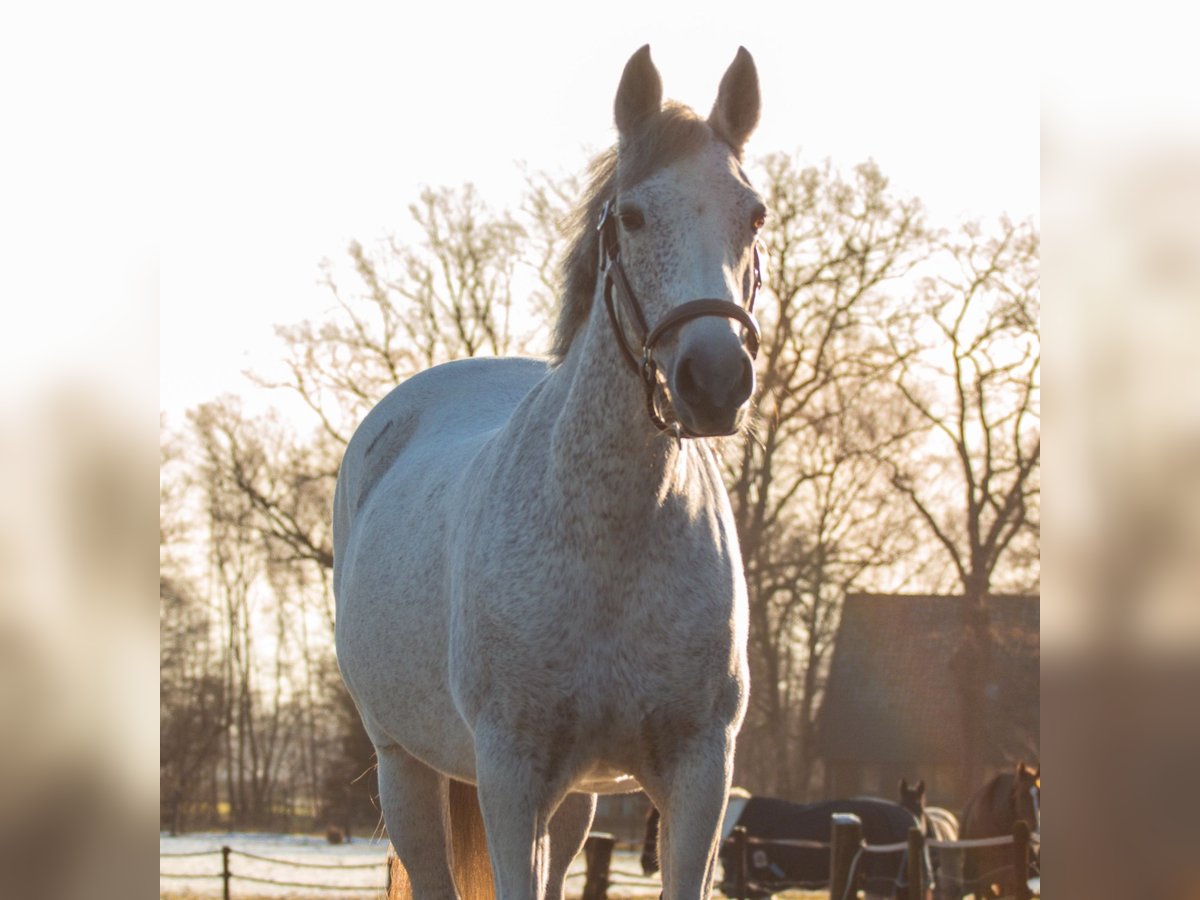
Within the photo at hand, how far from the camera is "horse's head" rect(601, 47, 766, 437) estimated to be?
2.91 meters

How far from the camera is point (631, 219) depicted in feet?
10.7

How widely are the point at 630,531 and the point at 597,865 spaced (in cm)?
1058

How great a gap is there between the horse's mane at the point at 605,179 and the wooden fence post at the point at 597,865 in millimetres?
10244

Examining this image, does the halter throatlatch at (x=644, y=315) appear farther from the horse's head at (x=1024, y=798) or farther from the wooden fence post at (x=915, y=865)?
the horse's head at (x=1024, y=798)

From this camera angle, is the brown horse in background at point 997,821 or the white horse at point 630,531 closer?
the white horse at point 630,531

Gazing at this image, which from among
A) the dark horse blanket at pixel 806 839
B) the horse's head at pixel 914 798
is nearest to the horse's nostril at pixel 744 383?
the dark horse blanket at pixel 806 839

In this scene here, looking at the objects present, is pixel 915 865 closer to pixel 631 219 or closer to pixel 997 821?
pixel 997 821

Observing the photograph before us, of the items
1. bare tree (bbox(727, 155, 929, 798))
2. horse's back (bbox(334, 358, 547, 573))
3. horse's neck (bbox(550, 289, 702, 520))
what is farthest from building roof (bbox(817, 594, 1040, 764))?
horse's neck (bbox(550, 289, 702, 520))

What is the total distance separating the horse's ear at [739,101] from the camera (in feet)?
11.2

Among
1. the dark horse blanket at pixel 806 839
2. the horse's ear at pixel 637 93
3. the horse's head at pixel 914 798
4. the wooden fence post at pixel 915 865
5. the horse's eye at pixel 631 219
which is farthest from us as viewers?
the horse's head at pixel 914 798

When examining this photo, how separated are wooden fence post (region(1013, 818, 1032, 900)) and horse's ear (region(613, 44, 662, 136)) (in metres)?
11.4
